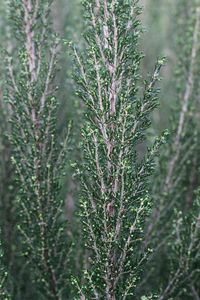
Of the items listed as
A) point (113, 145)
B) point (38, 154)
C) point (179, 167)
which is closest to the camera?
point (113, 145)

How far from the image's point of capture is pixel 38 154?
7.00 m

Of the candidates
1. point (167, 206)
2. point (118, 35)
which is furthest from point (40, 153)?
point (167, 206)

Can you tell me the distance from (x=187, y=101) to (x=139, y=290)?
4047mm

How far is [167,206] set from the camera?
363 inches

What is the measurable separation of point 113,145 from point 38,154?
157cm

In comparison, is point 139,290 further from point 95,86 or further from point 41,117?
point 95,86

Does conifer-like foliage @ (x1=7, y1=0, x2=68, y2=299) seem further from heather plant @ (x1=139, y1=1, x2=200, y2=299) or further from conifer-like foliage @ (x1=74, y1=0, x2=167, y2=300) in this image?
heather plant @ (x1=139, y1=1, x2=200, y2=299)

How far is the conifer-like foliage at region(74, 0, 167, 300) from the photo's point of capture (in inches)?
230

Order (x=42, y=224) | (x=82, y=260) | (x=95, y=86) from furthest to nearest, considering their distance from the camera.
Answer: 1. (x=82, y=260)
2. (x=42, y=224)
3. (x=95, y=86)

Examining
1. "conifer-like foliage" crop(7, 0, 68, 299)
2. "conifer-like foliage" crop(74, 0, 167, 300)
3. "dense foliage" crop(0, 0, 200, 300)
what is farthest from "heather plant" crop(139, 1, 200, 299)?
"conifer-like foliage" crop(74, 0, 167, 300)

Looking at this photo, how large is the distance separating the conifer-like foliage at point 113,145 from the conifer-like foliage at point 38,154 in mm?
1172

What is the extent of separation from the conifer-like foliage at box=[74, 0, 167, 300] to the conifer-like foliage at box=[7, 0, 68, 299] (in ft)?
3.84

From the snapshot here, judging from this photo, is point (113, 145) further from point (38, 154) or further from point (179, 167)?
point (179, 167)

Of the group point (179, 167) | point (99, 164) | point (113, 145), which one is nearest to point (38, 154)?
point (99, 164)
